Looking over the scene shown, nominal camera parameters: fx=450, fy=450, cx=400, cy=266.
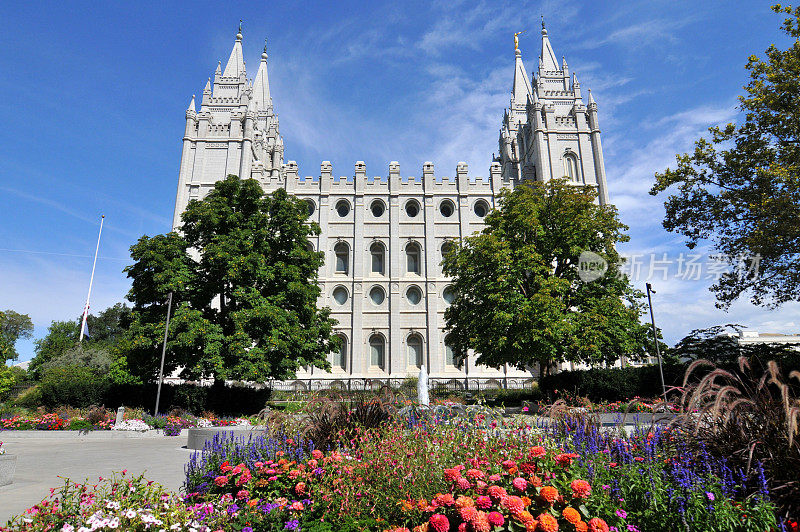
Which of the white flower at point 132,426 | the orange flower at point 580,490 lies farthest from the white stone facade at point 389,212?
the orange flower at point 580,490

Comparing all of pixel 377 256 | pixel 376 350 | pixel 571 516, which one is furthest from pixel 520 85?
pixel 571 516

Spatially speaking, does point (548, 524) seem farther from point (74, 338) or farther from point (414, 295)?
point (74, 338)

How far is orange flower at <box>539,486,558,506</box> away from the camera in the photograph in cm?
329

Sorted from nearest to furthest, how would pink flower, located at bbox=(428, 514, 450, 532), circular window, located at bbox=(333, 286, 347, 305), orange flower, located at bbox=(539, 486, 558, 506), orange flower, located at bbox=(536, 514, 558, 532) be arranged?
orange flower, located at bbox=(536, 514, 558, 532)
pink flower, located at bbox=(428, 514, 450, 532)
orange flower, located at bbox=(539, 486, 558, 506)
circular window, located at bbox=(333, 286, 347, 305)

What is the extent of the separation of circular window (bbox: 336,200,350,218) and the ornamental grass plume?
37.0 metres

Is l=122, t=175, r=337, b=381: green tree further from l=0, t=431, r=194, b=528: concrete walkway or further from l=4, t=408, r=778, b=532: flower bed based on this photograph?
l=4, t=408, r=778, b=532: flower bed

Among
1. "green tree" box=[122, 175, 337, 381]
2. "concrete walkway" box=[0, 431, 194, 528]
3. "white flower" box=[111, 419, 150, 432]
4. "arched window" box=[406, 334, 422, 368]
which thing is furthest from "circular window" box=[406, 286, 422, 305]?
"white flower" box=[111, 419, 150, 432]

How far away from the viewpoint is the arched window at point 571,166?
4038 cm

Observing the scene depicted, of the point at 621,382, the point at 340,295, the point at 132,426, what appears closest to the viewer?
the point at 132,426

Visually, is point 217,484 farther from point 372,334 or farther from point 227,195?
point 372,334

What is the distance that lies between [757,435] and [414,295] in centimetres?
3438

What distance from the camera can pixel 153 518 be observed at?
3.47 m

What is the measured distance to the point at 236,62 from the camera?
46.5 metres

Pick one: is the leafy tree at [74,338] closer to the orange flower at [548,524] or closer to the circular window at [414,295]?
the circular window at [414,295]
